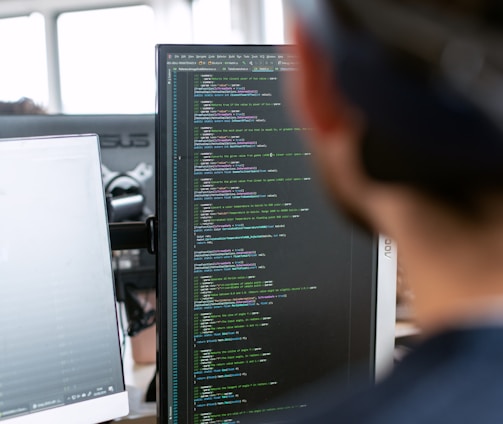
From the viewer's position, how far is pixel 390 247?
1148 mm

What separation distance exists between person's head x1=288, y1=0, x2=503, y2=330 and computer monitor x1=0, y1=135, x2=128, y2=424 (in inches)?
27.1

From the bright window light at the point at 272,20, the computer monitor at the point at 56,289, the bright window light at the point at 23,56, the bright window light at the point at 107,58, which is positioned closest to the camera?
the computer monitor at the point at 56,289

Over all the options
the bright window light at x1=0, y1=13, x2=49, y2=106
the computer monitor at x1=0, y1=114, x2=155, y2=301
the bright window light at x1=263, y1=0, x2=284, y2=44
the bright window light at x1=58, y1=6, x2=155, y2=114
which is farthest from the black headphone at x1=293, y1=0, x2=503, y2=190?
the bright window light at x1=0, y1=13, x2=49, y2=106

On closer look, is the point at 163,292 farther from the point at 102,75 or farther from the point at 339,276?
the point at 102,75

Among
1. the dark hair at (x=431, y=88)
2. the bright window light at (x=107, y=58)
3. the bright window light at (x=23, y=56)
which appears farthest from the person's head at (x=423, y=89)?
→ the bright window light at (x=23, y=56)

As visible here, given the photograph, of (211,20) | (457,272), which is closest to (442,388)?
(457,272)

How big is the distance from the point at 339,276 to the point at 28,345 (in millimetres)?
449

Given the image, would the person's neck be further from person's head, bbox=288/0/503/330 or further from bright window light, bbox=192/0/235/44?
bright window light, bbox=192/0/235/44

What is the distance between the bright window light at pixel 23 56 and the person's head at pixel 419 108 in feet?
20.3

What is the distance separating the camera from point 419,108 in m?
0.35

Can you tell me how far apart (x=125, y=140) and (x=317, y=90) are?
130 cm

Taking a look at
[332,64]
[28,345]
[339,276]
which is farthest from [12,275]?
[332,64]

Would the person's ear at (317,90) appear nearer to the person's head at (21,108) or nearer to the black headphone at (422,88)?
the black headphone at (422,88)

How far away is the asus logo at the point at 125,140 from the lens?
165 centimetres
